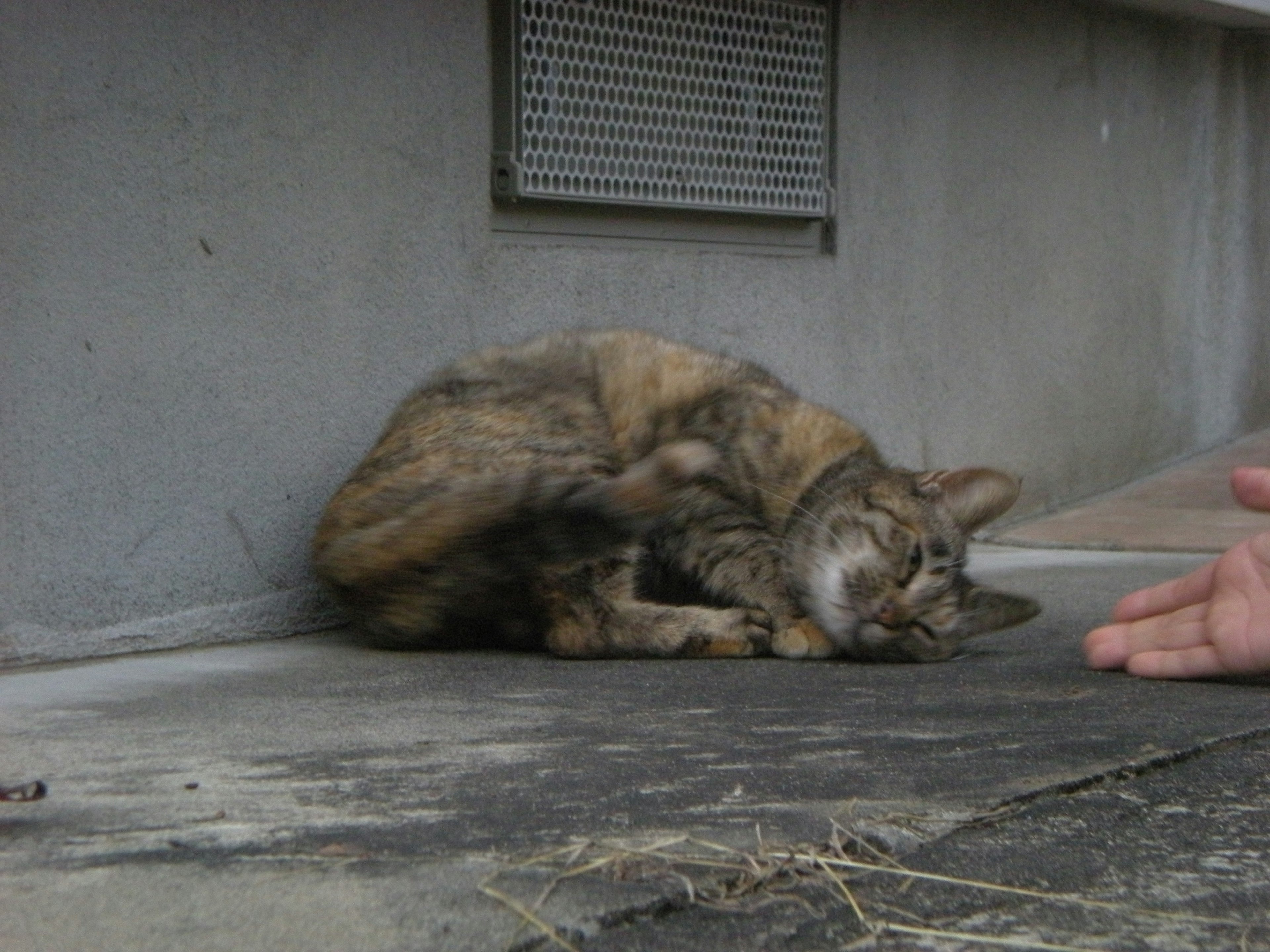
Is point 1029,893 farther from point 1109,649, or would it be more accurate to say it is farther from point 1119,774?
point 1109,649

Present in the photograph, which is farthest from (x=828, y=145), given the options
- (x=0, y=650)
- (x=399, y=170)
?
(x=0, y=650)

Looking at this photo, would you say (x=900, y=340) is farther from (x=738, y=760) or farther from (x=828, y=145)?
(x=738, y=760)

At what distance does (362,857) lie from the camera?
88.2 inches

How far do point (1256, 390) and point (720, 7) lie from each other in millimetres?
4009

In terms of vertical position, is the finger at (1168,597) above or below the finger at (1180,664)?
above

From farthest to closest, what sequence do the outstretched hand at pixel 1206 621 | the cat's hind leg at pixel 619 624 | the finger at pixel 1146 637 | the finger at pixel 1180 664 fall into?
the cat's hind leg at pixel 619 624 < the finger at pixel 1146 637 < the finger at pixel 1180 664 < the outstretched hand at pixel 1206 621

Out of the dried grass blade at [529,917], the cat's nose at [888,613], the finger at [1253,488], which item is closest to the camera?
the dried grass blade at [529,917]

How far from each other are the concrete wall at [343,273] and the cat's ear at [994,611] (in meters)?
1.56

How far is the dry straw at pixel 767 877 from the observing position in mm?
2016

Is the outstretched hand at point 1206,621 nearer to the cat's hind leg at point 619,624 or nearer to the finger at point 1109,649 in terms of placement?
the finger at point 1109,649

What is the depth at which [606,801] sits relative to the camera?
2541 millimetres

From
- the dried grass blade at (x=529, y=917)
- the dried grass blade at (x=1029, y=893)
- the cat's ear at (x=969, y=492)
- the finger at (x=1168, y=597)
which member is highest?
the cat's ear at (x=969, y=492)

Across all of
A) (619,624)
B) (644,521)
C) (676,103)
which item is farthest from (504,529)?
(676,103)

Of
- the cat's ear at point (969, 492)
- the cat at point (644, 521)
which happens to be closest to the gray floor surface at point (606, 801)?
the cat at point (644, 521)
